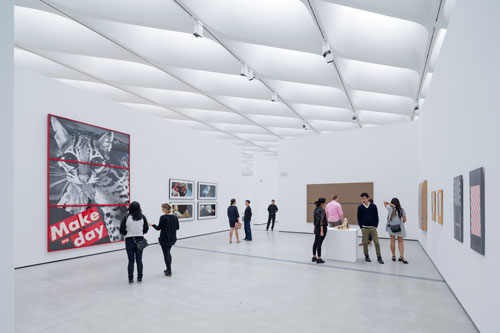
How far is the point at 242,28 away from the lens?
661 centimetres

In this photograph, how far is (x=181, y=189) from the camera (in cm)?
1284

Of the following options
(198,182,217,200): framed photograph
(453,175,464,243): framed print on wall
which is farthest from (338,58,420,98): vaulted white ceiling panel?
(198,182,217,200): framed photograph

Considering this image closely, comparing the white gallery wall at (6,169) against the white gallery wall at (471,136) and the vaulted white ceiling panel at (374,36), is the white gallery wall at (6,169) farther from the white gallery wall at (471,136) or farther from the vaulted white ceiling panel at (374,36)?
the vaulted white ceiling panel at (374,36)

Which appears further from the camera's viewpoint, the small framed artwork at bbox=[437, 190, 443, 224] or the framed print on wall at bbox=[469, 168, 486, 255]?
the small framed artwork at bbox=[437, 190, 443, 224]

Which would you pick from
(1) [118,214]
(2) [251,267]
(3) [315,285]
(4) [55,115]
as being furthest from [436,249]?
(4) [55,115]

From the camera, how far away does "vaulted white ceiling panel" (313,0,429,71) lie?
6.66 m

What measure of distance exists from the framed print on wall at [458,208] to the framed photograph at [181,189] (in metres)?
9.72

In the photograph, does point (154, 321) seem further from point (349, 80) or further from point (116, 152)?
point (349, 80)

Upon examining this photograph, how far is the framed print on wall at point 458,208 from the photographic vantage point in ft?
14.7

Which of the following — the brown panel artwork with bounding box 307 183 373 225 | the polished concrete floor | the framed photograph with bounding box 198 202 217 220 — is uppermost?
the brown panel artwork with bounding box 307 183 373 225

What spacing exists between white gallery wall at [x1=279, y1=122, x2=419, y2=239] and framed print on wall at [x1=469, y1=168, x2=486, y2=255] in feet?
29.6

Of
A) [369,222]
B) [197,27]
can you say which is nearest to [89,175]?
[197,27]

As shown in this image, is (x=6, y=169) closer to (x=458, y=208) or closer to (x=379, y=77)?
(x=458, y=208)

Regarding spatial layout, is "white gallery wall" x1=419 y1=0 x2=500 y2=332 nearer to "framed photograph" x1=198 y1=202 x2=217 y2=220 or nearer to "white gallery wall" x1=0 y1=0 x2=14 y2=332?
"white gallery wall" x1=0 y1=0 x2=14 y2=332
